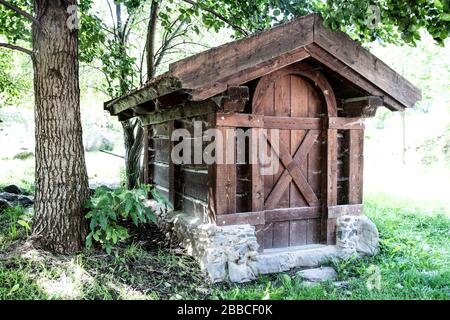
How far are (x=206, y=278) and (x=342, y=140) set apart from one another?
309 centimetres

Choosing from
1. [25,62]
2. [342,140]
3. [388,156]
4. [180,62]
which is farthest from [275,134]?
[388,156]

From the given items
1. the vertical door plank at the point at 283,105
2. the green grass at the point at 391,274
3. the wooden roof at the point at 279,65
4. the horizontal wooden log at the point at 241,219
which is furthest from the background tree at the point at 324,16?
the green grass at the point at 391,274

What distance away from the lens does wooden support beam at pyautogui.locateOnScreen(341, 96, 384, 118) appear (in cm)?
564

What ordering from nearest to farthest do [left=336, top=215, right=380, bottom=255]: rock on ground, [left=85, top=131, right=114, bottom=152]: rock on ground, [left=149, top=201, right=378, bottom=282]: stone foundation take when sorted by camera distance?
[left=149, top=201, right=378, bottom=282]: stone foundation, [left=336, top=215, right=380, bottom=255]: rock on ground, [left=85, top=131, right=114, bottom=152]: rock on ground

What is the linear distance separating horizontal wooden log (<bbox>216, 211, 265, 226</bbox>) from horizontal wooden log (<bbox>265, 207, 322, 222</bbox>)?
23cm

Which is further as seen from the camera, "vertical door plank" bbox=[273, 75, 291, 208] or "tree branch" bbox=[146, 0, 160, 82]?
"tree branch" bbox=[146, 0, 160, 82]

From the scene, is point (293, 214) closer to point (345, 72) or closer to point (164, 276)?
point (164, 276)

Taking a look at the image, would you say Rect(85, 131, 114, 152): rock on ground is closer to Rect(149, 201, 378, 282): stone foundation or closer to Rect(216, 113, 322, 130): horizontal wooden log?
Rect(149, 201, 378, 282): stone foundation

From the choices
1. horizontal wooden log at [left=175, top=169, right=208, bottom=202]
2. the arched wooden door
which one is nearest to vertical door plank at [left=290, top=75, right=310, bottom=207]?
the arched wooden door

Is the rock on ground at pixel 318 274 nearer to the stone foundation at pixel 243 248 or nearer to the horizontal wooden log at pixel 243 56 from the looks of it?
the stone foundation at pixel 243 248

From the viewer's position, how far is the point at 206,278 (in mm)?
4914

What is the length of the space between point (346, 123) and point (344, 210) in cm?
137
